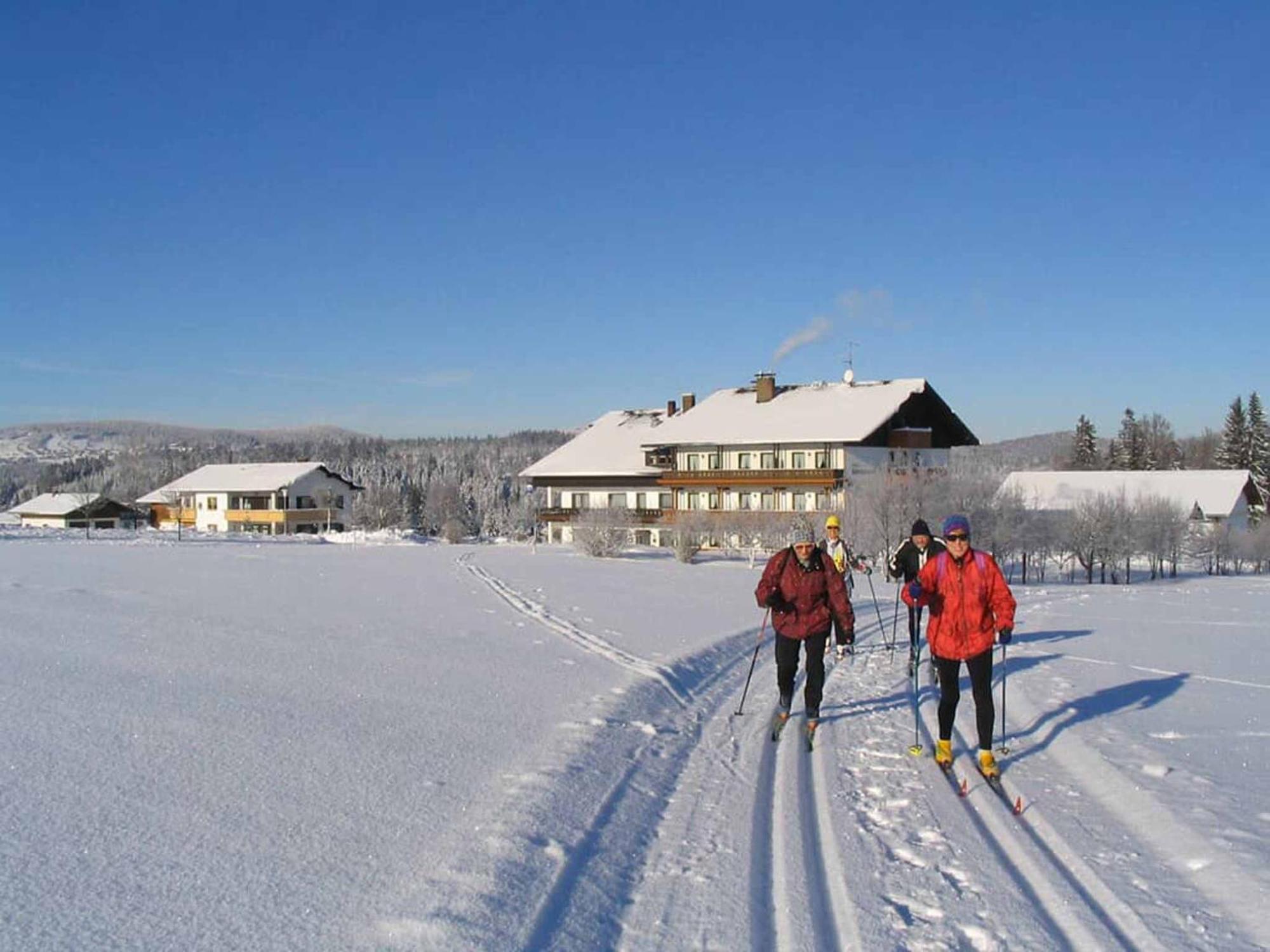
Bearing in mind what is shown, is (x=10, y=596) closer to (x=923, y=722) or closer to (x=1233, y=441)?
(x=923, y=722)

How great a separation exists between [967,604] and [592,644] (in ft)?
22.5

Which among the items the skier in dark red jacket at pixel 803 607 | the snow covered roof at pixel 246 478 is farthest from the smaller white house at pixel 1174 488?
the skier in dark red jacket at pixel 803 607

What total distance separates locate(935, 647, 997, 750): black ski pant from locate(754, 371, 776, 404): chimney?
50186 millimetres

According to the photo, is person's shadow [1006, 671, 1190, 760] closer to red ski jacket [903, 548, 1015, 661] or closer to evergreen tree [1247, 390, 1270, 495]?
red ski jacket [903, 548, 1015, 661]

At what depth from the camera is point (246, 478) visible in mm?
78812

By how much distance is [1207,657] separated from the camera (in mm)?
13336

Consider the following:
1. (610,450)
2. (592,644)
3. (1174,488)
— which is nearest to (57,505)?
(610,450)

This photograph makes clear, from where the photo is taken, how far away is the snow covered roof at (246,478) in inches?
3014

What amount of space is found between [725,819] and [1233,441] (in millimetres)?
97355

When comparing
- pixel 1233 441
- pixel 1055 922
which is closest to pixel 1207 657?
pixel 1055 922

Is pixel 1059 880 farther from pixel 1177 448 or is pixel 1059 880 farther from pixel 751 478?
pixel 1177 448

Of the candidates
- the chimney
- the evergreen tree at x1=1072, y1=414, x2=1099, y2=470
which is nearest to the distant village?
the chimney

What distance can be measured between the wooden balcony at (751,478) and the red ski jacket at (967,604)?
42732 millimetres

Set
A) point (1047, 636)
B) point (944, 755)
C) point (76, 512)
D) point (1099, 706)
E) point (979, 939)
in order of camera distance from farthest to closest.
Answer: point (76, 512), point (1047, 636), point (1099, 706), point (944, 755), point (979, 939)
